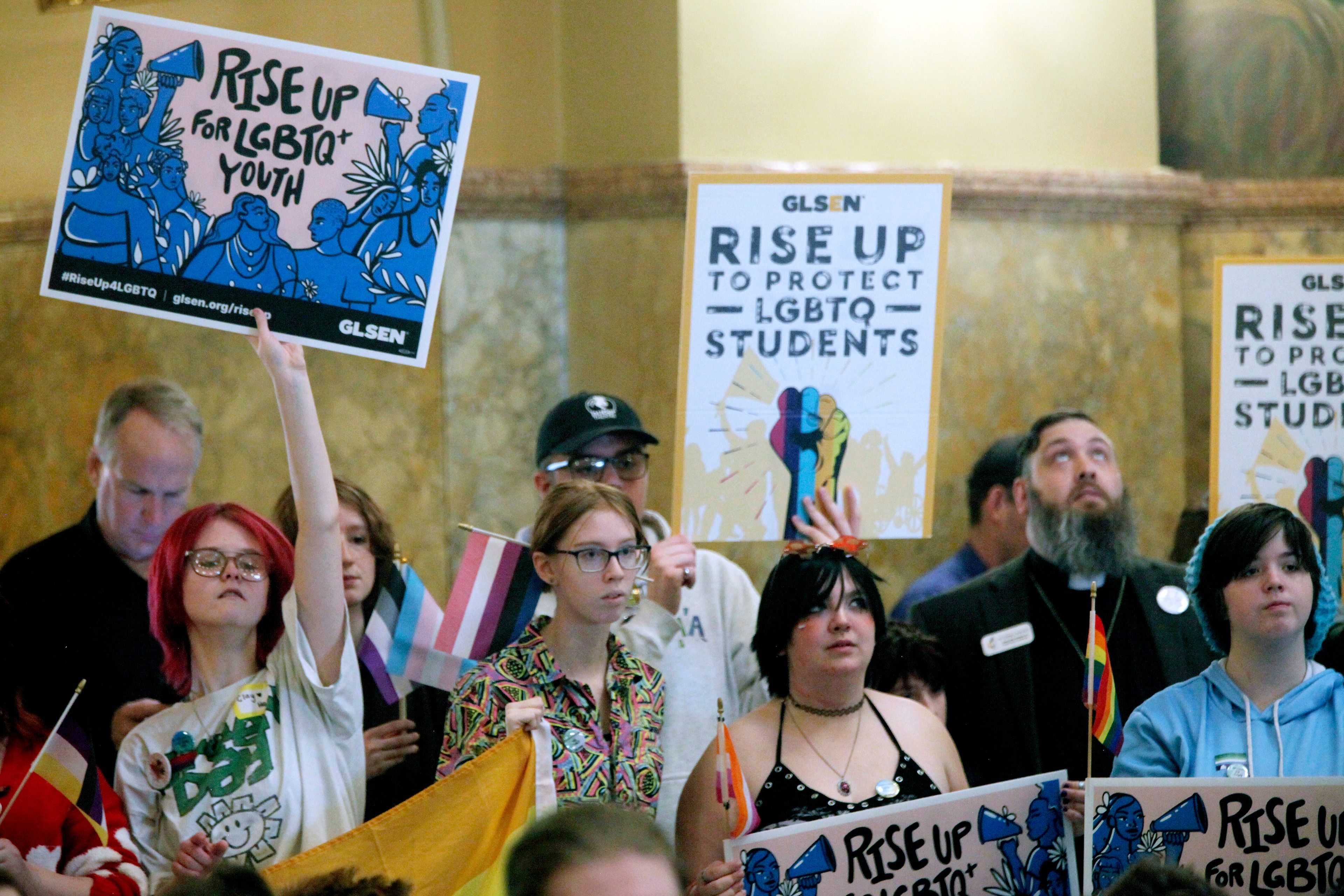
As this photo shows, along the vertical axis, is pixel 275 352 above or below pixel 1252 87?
below

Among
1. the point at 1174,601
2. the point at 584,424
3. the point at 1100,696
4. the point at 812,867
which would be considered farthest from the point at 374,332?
the point at 1174,601

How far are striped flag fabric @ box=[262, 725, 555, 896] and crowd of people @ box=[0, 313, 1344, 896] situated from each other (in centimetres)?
8

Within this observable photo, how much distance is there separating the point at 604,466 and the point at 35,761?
152 centimetres

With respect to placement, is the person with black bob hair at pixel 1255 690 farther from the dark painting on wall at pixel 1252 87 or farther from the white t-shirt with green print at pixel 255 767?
the dark painting on wall at pixel 1252 87

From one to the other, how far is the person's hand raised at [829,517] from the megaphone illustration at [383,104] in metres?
1.47

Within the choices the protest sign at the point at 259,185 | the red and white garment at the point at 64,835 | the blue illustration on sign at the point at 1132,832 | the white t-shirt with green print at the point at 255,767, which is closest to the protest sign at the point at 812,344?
the protest sign at the point at 259,185

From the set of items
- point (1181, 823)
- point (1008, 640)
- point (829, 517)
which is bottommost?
point (1181, 823)

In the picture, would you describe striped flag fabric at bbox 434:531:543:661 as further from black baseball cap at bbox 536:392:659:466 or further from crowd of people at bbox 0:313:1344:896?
black baseball cap at bbox 536:392:659:466

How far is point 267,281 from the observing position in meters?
3.80

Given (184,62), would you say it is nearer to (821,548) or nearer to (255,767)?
(255,767)

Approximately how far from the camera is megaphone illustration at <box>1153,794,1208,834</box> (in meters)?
3.36

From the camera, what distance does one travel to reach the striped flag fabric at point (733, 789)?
3.31 meters

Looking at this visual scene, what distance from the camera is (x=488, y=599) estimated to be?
4.11 meters

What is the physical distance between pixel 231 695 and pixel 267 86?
143cm
